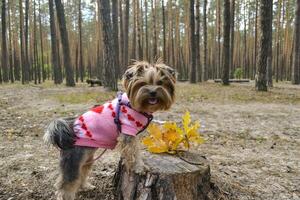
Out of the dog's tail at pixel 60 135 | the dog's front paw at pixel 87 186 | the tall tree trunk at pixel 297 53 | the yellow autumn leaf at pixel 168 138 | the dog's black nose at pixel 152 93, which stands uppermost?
the tall tree trunk at pixel 297 53

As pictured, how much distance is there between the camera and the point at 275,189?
447 centimetres

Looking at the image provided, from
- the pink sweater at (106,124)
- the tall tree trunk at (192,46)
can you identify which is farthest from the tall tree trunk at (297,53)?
the pink sweater at (106,124)

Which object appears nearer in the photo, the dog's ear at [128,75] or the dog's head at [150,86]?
the dog's head at [150,86]

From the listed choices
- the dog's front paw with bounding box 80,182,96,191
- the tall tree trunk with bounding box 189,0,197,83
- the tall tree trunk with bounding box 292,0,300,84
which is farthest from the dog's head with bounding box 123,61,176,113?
the tall tree trunk with bounding box 292,0,300,84

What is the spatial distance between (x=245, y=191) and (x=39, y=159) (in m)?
3.26

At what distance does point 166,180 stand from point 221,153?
267cm

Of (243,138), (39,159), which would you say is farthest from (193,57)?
(39,159)

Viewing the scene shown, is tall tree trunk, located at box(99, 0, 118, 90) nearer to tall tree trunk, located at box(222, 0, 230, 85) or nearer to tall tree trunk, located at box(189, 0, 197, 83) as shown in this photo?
tall tree trunk, located at box(222, 0, 230, 85)

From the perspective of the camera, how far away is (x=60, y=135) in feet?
11.2

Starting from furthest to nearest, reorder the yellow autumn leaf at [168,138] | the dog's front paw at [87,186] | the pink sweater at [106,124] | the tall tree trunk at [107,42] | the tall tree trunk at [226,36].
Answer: the tall tree trunk at [226,36], the tall tree trunk at [107,42], the dog's front paw at [87,186], the yellow autumn leaf at [168,138], the pink sweater at [106,124]

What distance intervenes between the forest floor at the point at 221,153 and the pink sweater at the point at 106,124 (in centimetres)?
95

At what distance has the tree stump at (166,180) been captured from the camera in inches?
135

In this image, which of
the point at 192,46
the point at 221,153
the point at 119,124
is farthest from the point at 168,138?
the point at 192,46

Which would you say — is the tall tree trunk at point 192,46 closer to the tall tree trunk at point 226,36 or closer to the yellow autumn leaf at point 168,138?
the tall tree trunk at point 226,36
